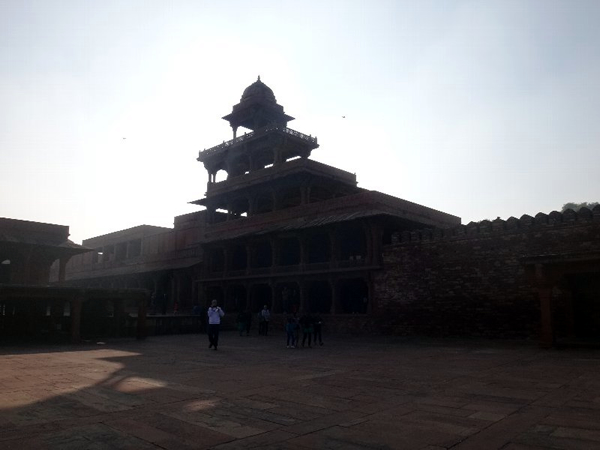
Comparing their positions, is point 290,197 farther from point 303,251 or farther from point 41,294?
point 41,294

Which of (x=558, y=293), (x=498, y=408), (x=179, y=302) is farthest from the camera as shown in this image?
(x=179, y=302)

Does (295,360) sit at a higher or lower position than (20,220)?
lower

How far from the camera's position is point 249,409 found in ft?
19.2

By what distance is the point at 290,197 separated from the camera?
34562mm

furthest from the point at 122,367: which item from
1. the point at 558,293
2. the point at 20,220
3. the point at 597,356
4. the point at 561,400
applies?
the point at 20,220

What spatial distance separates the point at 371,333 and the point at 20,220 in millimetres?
22229

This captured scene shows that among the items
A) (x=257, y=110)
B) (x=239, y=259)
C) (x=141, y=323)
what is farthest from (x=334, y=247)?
(x=257, y=110)

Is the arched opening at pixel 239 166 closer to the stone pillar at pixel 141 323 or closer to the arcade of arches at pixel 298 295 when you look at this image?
the arcade of arches at pixel 298 295

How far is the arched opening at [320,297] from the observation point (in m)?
28.4

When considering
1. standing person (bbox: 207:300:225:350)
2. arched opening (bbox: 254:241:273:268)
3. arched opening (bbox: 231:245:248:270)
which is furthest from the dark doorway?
arched opening (bbox: 231:245:248:270)

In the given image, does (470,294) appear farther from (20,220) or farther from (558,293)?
(20,220)

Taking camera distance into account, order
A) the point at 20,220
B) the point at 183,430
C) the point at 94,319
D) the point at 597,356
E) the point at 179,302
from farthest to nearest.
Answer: the point at 179,302
the point at 20,220
the point at 94,319
the point at 597,356
the point at 183,430

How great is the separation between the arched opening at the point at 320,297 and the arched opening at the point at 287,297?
3.87 ft

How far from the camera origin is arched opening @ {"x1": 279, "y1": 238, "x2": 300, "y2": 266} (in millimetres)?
30498
